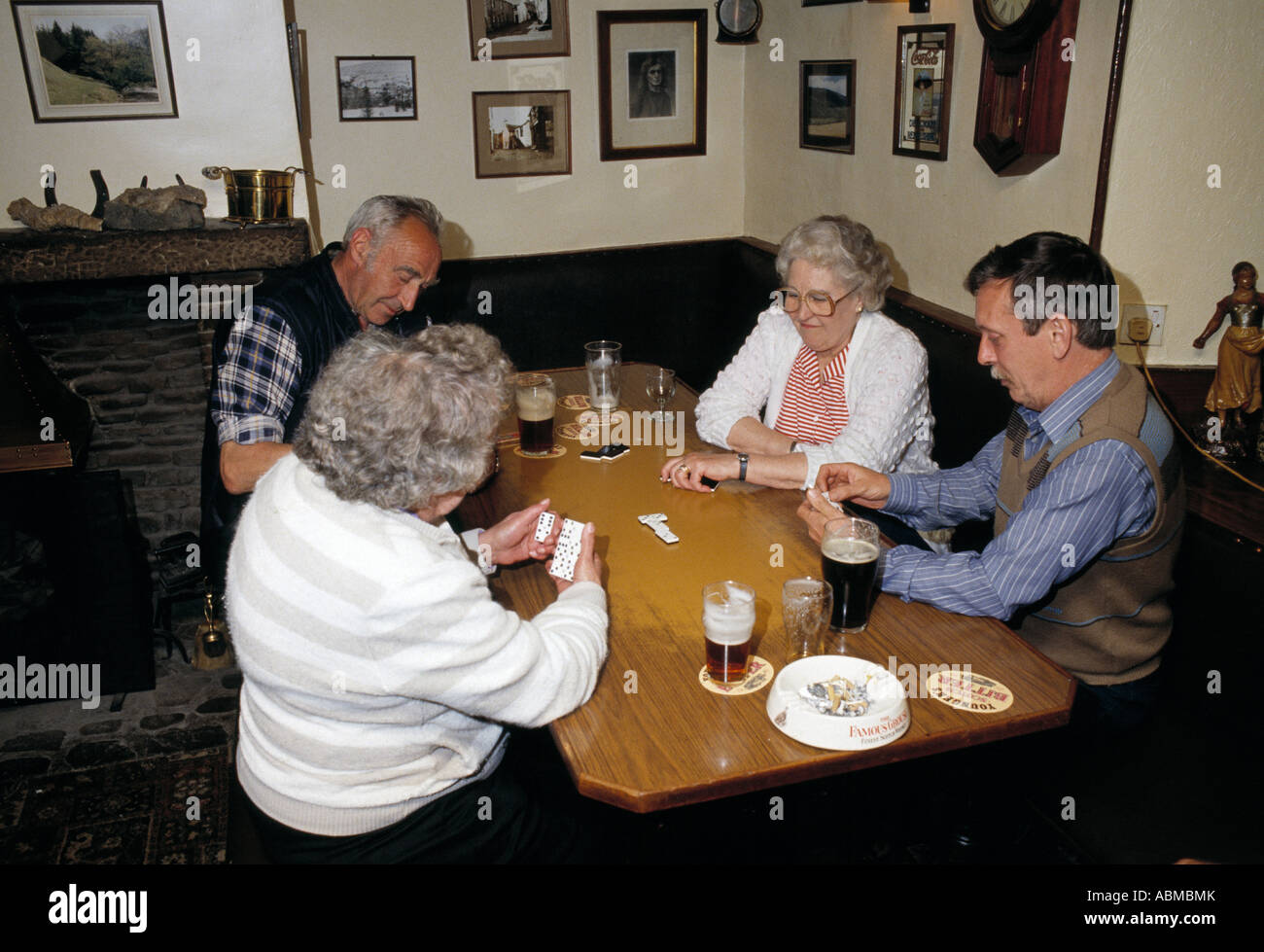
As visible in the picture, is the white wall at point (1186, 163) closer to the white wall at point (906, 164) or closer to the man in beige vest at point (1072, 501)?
the white wall at point (906, 164)

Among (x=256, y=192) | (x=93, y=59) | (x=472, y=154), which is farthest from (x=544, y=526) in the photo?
(x=472, y=154)

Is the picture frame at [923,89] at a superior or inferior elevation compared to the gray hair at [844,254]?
superior

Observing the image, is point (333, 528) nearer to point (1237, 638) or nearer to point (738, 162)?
point (1237, 638)

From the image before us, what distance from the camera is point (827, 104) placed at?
3.93m

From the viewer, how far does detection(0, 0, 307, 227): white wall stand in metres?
3.40

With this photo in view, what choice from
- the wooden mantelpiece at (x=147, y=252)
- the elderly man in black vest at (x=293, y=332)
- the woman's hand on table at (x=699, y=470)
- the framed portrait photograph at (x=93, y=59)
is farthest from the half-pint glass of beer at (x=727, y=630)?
the framed portrait photograph at (x=93, y=59)

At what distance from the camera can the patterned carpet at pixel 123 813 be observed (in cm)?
253

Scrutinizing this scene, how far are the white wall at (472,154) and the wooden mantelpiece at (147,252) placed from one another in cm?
81

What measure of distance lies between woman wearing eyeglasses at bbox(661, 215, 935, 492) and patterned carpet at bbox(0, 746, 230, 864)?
5.54 feet

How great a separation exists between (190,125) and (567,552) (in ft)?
8.91

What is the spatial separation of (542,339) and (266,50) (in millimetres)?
1756

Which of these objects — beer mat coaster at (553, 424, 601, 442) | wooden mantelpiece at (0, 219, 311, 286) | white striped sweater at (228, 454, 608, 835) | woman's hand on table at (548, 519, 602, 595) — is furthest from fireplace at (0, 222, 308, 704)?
woman's hand on table at (548, 519, 602, 595)
